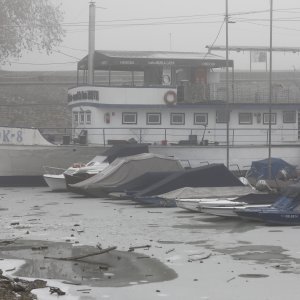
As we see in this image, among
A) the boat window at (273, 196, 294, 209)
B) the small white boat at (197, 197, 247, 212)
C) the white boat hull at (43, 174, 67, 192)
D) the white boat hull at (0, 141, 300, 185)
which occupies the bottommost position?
the white boat hull at (43, 174, 67, 192)

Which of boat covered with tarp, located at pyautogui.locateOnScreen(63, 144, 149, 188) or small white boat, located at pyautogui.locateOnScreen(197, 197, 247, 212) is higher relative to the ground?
boat covered with tarp, located at pyautogui.locateOnScreen(63, 144, 149, 188)

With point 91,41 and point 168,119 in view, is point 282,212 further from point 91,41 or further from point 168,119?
point 91,41

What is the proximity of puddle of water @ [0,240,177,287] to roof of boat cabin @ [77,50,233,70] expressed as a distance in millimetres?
17445

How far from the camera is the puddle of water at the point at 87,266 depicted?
10172mm

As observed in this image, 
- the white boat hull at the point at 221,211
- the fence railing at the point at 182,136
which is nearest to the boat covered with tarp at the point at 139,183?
the fence railing at the point at 182,136

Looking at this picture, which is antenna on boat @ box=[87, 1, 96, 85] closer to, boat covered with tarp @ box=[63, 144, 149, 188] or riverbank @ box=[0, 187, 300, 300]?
boat covered with tarp @ box=[63, 144, 149, 188]

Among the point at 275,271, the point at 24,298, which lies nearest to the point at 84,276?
the point at 24,298

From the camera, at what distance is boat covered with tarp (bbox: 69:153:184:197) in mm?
23625

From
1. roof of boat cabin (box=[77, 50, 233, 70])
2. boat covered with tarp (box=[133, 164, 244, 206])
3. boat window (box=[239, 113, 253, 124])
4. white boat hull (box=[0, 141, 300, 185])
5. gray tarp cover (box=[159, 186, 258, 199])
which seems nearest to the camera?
gray tarp cover (box=[159, 186, 258, 199])

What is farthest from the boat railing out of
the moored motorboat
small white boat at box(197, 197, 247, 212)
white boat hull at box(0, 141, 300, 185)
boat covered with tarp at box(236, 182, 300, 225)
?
boat covered with tarp at box(236, 182, 300, 225)

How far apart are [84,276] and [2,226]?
6382mm

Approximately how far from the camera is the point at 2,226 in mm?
16188

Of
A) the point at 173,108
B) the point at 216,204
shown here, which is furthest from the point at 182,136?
the point at 216,204

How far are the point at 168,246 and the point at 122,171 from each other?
36.9 feet
